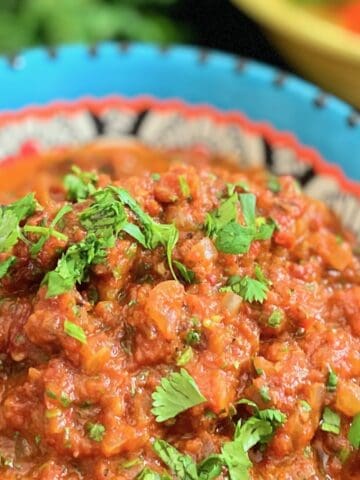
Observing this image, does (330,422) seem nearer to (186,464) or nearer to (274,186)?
(186,464)

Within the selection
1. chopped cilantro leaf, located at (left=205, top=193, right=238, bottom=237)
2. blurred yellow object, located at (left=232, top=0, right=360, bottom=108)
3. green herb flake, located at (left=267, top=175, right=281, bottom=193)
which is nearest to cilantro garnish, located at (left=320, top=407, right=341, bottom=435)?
chopped cilantro leaf, located at (left=205, top=193, right=238, bottom=237)

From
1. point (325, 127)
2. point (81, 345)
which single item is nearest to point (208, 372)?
point (81, 345)

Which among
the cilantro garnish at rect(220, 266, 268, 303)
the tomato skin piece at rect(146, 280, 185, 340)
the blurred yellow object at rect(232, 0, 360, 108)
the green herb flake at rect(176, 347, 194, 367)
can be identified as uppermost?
the blurred yellow object at rect(232, 0, 360, 108)

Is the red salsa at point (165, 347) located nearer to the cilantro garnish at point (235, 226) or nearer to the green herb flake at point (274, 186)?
the cilantro garnish at point (235, 226)

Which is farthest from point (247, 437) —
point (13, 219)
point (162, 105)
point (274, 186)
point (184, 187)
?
point (162, 105)

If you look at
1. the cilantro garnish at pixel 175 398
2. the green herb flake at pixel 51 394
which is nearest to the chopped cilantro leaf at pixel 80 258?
the green herb flake at pixel 51 394

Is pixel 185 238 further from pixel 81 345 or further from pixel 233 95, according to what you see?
pixel 233 95

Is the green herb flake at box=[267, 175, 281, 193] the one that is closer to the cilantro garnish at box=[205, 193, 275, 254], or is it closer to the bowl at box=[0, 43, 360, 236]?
the cilantro garnish at box=[205, 193, 275, 254]
